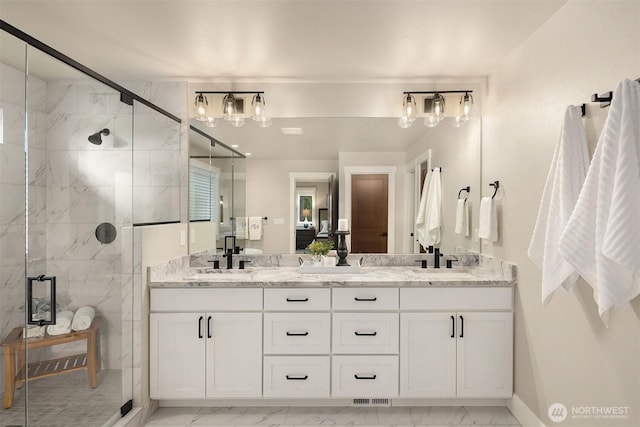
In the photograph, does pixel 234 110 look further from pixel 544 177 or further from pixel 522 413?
pixel 522 413

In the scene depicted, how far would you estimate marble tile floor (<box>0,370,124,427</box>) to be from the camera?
5.88ft

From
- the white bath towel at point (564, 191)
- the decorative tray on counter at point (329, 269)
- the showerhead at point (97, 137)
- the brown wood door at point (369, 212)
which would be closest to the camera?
the white bath towel at point (564, 191)

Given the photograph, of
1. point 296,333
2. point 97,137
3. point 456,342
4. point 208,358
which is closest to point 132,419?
point 208,358

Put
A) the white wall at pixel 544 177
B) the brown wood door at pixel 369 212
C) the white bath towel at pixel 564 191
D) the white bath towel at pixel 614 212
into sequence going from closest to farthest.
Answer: the white bath towel at pixel 614 212 < the white wall at pixel 544 177 < the white bath towel at pixel 564 191 < the brown wood door at pixel 369 212

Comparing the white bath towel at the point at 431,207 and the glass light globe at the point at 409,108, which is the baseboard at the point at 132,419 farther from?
the glass light globe at the point at 409,108

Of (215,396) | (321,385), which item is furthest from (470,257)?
(215,396)

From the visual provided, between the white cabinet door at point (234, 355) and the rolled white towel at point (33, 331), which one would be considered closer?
the rolled white towel at point (33, 331)

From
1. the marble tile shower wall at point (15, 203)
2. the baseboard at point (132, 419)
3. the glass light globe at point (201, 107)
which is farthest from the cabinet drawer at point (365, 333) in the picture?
the glass light globe at point (201, 107)

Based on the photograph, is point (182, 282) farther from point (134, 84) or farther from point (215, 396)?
point (134, 84)

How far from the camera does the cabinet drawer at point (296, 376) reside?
8.04ft

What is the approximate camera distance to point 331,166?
3.03 metres

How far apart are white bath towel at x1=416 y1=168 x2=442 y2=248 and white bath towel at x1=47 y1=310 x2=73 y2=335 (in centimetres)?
237

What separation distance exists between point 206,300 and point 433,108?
2177 millimetres

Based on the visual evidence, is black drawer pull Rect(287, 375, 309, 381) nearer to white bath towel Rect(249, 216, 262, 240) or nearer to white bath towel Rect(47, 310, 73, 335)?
white bath towel Rect(249, 216, 262, 240)
